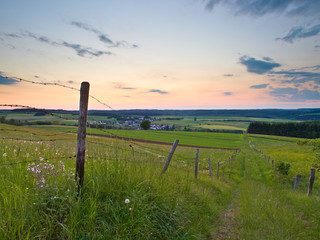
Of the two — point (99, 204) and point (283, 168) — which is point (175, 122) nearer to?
point (283, 168)

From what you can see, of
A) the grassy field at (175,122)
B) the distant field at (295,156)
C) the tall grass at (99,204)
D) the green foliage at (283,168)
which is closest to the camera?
the tall grass at (99,204)

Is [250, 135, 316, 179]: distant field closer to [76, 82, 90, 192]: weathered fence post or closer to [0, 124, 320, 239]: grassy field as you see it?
[0, 124, 320, 239]: grassy field

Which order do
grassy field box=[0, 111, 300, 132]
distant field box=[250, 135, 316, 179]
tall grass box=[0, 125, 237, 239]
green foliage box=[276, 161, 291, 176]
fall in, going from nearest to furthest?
tall grass box=[0, 125, 237, 239] < grassy field box=[0, 111, 300, 132] < distant field box=[250, 135, 316, 179] < green foliage box=[276, 161, 291, 176]

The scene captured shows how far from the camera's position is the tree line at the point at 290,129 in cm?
8862

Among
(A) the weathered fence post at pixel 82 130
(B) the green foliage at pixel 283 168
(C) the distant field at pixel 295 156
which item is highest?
(A) the weathered fence post at pixel 82 130

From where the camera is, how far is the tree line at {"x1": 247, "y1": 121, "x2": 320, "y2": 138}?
8862 cm

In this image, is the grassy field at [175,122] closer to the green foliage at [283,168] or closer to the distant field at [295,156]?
the distant field at [295,156]

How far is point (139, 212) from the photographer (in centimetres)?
379

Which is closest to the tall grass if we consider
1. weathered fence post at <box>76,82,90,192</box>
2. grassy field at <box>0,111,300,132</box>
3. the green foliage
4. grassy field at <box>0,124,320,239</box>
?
grassy field at <box>0,124,320,239</box>

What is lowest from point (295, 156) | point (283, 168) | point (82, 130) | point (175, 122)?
point (295, 156)

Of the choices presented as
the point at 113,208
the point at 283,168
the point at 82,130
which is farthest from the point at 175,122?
the point at 113,208

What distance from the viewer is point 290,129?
322ft

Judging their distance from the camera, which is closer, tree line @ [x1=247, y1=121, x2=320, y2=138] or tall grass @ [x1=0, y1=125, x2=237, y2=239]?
tall grass @ [x1=0, y1=125, x2=237, y2=239]

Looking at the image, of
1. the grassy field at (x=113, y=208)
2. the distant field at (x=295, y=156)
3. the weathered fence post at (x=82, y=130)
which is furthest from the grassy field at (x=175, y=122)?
the distant field at (x=295, y=156)
